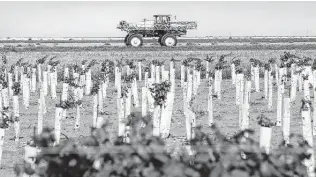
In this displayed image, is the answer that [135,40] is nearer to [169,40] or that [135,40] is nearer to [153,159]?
[169,40]

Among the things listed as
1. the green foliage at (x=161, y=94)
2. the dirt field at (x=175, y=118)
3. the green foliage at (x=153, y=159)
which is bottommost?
the dirt field at (x=175, y=118)

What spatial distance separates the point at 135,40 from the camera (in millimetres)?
45531

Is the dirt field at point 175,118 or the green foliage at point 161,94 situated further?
the dirt field at point 175,118

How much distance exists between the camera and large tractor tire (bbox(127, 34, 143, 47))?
149 ft

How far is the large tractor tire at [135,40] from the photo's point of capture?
45375 millimetres

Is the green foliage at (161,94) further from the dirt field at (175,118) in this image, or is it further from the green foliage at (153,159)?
the green foliage at (153,159)

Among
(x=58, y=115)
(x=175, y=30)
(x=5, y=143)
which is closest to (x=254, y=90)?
(x=5, y=143)

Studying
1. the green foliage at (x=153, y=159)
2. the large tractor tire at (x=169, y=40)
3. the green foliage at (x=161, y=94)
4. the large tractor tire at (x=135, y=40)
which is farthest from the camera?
the large tractor tire at (x=169, y=40)

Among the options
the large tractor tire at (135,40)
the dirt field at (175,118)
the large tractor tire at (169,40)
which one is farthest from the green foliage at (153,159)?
the large tractor tire at (169,40)

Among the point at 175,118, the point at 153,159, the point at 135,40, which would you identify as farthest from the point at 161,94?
the point at 135,40

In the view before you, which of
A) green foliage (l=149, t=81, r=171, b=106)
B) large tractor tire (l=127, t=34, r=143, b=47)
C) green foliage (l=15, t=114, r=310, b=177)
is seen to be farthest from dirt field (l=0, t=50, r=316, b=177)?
large tractor tire (l=127, t=34, r=143, b=47)

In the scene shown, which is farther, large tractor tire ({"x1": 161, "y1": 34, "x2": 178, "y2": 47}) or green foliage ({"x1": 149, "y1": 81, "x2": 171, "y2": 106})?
large tractor tire ({"x1": 161, "y1": 34, "x2": 178, "y2": 47})

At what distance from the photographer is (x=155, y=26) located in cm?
4697

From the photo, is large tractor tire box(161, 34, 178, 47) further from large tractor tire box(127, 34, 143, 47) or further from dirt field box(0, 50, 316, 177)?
dirt field box(0, 50, 316, 177)
